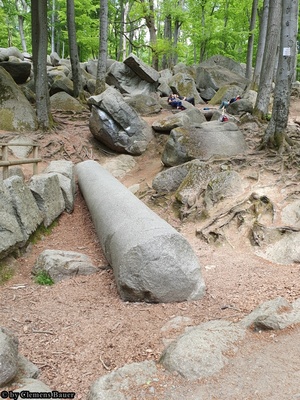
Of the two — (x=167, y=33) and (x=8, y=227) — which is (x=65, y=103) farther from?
(x=167, y=33)

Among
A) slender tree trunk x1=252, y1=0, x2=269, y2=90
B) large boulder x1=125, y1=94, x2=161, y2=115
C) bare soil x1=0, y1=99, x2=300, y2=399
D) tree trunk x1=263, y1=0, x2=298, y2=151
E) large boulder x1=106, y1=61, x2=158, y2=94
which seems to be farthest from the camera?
large boulder x1=106, y1=61, x2=158, y2=94

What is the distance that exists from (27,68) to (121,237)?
16.1m

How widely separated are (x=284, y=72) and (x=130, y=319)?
7.06 metres

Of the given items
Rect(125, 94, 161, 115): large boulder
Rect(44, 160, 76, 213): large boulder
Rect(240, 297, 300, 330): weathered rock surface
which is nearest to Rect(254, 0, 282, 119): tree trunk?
Rect(125, 94, 161, 115): large boulder

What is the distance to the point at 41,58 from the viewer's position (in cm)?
1198

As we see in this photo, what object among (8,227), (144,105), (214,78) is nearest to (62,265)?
(8,227)

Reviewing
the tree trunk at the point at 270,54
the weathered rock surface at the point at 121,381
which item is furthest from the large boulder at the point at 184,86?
the weathered rock surface at the point at 121,381

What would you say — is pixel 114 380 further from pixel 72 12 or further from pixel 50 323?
pixel 72 12

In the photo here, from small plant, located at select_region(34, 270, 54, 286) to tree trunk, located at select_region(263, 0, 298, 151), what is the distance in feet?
20.7

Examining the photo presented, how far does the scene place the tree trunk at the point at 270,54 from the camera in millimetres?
11648

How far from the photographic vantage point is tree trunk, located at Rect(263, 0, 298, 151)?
327 inches

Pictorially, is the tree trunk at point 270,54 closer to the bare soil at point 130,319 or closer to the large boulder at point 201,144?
the large boulder at point 201,144

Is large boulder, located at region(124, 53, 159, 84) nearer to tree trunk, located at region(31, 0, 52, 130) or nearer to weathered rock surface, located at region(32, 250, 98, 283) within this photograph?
tree trunk, located at region(31, 0, 52, 130)

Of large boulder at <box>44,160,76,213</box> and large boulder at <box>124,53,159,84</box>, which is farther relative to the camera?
large boulder at <box>124,53,159,84</box>
